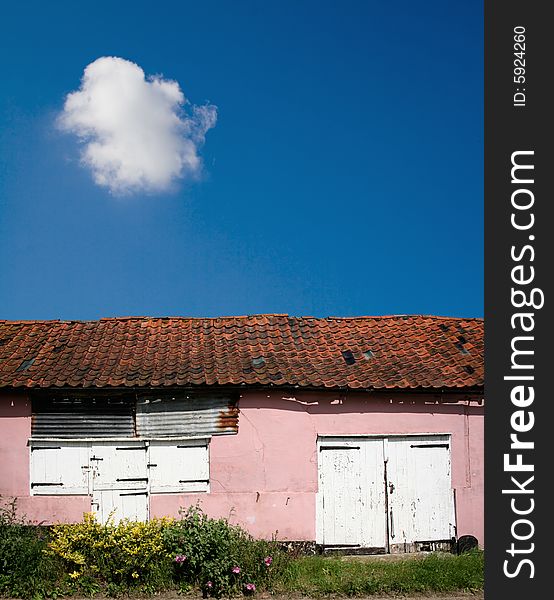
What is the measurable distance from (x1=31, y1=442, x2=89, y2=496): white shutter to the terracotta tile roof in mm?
1154

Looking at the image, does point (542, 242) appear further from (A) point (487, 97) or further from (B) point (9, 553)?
(B) point (9, 553)

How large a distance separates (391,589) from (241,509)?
321cm

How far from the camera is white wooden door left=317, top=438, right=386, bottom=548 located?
13195 mm

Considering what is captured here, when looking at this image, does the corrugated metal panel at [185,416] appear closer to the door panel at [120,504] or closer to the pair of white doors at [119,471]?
the pair of white doors at [119,471]

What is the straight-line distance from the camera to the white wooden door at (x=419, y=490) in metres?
13.4

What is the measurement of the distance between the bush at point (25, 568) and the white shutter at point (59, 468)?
1.35 meters

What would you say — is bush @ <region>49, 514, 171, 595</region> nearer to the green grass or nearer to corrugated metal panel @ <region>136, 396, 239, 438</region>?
the green grass

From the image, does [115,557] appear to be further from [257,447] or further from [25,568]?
[257,447]

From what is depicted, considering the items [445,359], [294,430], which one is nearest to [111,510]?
[294,430]

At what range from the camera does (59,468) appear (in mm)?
13102

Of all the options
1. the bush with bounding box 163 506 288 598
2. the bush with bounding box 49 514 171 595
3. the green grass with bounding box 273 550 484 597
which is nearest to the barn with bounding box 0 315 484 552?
the green grass with bounding box 273 550 484 597

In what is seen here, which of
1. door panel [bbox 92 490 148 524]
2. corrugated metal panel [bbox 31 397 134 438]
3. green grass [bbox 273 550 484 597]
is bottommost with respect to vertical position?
green grass [bbox 273 550 484 597]

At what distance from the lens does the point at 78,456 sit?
13.2m

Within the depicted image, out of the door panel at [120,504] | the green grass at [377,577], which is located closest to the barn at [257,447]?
the door panel at [120,504]
